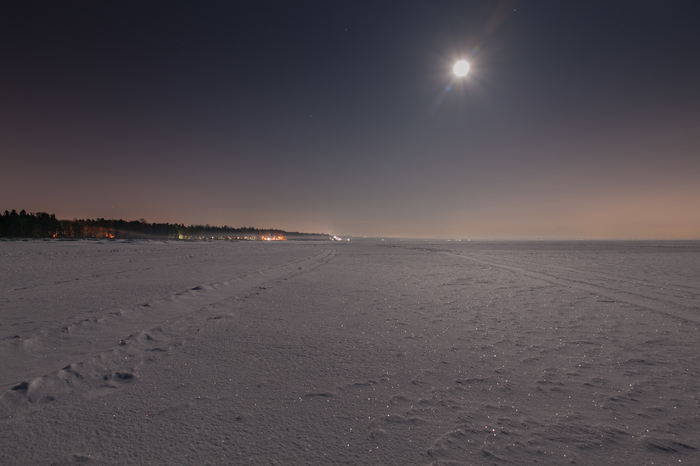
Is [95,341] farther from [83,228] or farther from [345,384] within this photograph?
[83,228]

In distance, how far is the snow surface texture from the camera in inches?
87.0

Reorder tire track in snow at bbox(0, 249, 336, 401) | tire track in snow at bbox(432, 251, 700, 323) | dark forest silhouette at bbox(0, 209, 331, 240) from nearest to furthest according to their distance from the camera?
tire track in snow at bbox(0, 249, 336, 401), tire track in snow at bbox(432, 251, 700, 323), dark forest silhouette at bbox(0, 209, 331, 240)

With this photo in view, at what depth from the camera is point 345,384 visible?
325 centimetres

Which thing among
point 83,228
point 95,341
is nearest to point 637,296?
point 95,341

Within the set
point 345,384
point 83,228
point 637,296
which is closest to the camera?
point 345,384

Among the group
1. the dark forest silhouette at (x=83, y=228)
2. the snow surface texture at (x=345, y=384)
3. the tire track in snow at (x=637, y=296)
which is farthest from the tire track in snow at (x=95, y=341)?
the dark forest silhouette at (x=83, y=228)

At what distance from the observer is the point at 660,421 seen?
8.39 feet

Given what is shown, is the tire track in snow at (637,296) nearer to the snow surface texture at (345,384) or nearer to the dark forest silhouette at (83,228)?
the snow surface texture at (345,384)

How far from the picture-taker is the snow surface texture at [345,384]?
221 cm

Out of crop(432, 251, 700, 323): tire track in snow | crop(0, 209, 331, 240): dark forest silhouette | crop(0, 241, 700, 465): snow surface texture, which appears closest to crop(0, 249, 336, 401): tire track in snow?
crop(0, 241, 700, 465): snow surface texture

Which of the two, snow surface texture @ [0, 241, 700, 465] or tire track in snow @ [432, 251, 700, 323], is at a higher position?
tire track in snow @ [432, 251, 700, 323]

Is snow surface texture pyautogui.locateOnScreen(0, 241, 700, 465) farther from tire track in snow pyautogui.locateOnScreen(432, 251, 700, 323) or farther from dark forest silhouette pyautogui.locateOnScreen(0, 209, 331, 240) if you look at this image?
dark forest silhouette pyautogui.locateOnScreen(0, 209, 331, 240)

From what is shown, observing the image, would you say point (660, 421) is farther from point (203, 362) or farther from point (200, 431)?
point (203, 362)

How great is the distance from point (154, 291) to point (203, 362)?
19.7 ft
